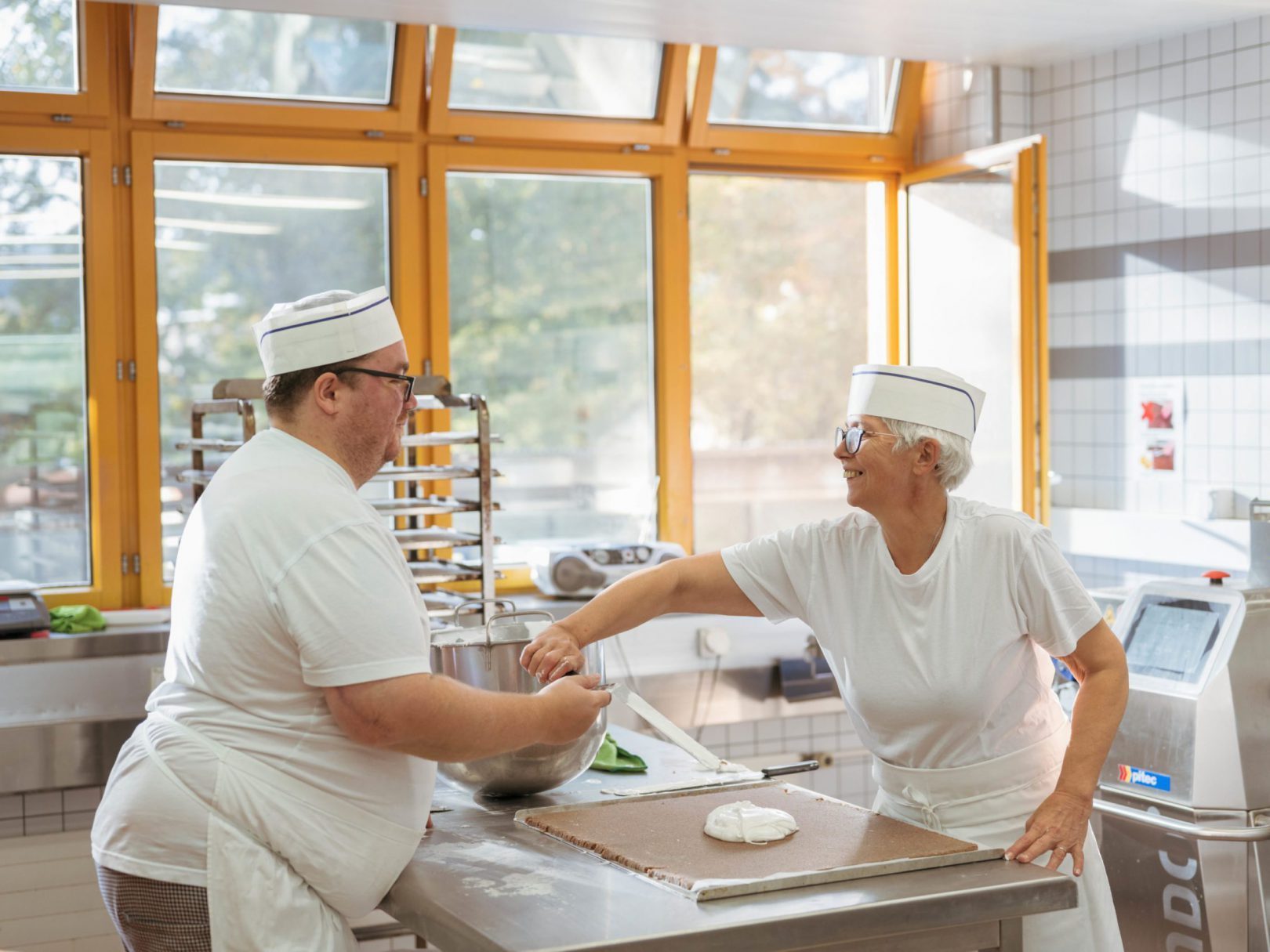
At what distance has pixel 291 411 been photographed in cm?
201

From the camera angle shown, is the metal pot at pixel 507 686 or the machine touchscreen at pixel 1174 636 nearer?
the metal pot at pixel 507 686

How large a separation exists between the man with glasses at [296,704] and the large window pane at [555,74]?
267cm

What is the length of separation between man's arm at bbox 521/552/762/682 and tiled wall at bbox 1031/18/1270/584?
2.31 meters

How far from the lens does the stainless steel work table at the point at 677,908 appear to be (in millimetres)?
1745

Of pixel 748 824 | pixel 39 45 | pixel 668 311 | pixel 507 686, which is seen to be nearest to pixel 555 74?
pixel 668 311

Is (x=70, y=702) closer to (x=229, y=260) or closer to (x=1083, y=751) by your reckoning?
(x=229, y=260)

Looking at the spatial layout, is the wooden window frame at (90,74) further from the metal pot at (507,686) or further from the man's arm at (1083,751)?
the man's arm at (1083,751)

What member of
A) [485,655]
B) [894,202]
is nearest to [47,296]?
[485,655]

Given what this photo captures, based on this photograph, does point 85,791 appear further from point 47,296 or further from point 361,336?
point 361,336

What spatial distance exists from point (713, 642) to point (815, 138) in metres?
1.89

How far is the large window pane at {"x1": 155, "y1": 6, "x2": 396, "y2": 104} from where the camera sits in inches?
162

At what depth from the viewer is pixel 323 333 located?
1.97m

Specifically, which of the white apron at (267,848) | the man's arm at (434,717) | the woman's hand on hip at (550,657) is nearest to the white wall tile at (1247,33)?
the woman's hand on hip at (550,657)

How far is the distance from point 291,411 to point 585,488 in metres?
2.78
